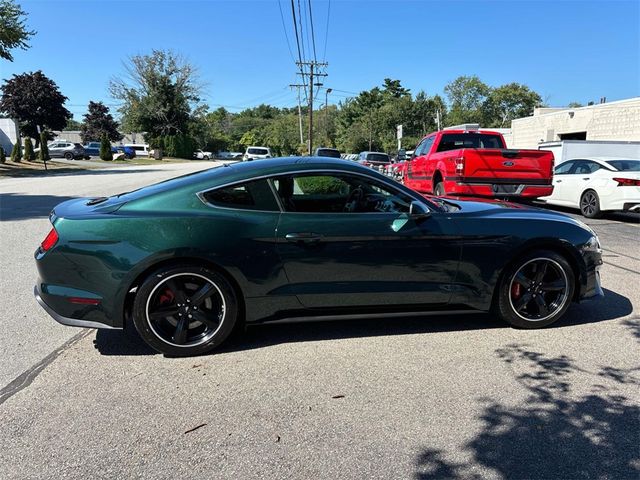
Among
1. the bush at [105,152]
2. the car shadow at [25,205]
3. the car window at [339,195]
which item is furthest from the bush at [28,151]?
the car window at [339,195]

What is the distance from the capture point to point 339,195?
4.47 metres

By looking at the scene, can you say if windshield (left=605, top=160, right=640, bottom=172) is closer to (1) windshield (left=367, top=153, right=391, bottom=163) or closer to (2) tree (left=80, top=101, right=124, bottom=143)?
(1) windshield (left=367, top=153, right=391, bottom=163)

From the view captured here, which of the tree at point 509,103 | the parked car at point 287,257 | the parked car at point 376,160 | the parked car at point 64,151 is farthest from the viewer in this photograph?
the tree at point 509,103

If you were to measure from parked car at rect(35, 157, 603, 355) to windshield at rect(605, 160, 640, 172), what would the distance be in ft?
27.4

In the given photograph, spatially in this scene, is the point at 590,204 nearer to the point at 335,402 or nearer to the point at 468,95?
the point at 335,402

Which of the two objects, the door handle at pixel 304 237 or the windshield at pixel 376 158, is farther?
the windshield at pixel 376 158

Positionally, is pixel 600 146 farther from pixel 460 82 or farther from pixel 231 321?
pixel 460 82

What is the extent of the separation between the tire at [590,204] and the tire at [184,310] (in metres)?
10.4

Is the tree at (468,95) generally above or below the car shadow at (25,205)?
above

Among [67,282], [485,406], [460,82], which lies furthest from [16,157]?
[460,82]

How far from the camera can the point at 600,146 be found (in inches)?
631

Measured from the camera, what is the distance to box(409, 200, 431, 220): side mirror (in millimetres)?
3914

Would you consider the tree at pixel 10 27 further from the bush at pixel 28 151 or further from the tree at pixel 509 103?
the tree at pixel 509 103

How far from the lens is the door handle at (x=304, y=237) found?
3729 millimetres
